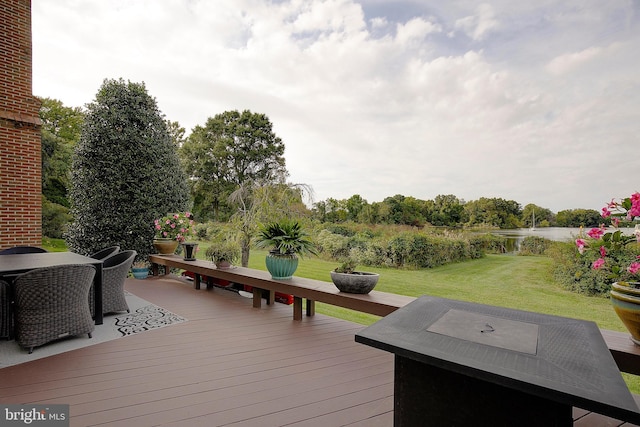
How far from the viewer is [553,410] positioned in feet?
3.85

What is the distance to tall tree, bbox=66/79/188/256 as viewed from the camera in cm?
688

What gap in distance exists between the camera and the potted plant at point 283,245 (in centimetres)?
406

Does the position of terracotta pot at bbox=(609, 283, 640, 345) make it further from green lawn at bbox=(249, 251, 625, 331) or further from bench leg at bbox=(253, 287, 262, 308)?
bench leg at bbox=(253, 287, 262, 308)

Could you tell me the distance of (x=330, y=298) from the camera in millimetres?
3336

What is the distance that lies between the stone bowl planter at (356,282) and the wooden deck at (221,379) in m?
0.53

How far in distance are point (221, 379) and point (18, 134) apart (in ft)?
20.5

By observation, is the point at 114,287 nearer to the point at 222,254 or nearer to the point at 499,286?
the point at 222,254

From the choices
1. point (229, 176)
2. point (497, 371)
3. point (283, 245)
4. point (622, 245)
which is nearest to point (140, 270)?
point (283, 245)

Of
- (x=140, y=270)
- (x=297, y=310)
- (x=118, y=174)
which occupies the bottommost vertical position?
(x=140, y=270)

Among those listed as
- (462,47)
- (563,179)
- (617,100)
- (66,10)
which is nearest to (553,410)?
(617,100)

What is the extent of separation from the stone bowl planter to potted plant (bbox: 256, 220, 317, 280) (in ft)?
2.67

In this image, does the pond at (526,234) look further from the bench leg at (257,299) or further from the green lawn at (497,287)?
the bench leg at (257,299)

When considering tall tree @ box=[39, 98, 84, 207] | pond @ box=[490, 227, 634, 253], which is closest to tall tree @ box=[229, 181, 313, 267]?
pond @ box=[490, 227, 634, 253]

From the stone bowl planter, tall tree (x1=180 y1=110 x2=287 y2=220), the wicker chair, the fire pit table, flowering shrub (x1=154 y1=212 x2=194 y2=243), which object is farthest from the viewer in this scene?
tall tree (x1=180 y1=110 x2=287 y2=220)
